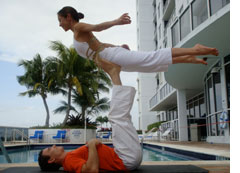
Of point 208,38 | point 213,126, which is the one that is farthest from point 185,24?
point 213,126

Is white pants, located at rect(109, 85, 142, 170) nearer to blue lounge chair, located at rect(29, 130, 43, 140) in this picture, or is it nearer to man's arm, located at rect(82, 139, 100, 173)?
man's arm, located at rect(82, 139, 100, 173)

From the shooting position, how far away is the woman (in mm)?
2531

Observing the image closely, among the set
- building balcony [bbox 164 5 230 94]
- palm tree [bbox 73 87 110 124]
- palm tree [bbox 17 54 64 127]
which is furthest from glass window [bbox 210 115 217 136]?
palm tree [bbox 17 54 64 127]

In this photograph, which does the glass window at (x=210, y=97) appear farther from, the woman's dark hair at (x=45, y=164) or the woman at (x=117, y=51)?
the woman's dark hair at (x=45, y=164)

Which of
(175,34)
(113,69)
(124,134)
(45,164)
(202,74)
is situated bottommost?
(45,164)

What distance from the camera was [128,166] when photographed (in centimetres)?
236

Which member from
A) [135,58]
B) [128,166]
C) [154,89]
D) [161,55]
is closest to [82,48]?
[135,58]

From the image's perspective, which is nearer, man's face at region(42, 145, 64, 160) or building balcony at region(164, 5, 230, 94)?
man's face at region(42, 145, 64, 160)

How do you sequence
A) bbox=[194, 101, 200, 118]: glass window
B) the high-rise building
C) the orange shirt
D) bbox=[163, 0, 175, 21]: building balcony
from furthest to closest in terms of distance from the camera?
bbox=[163, 0, 175, 21]: building balcony → bbox=[194, 101, 200, 118]: glass window → the high-rise building → the orange shirt

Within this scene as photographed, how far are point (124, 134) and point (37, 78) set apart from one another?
17.2 metres

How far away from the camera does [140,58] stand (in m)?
2.54

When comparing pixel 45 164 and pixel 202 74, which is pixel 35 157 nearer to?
pixel 45 164

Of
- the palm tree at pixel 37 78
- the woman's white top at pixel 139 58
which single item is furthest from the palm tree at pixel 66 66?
the woman's white top at pixel 139 58

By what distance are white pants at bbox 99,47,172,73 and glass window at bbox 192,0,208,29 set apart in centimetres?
476
